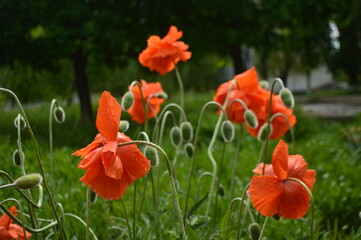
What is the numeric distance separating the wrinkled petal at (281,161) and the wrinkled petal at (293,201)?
3 centimetres

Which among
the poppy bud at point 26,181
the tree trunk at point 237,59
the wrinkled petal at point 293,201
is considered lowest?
the tree trunk at point 237,59

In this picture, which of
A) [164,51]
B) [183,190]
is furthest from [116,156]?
[183,190]

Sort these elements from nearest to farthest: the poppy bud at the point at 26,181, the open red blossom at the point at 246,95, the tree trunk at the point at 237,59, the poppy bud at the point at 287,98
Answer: the poppy bud at the point at 26,181 < the poppy bud at the point at 287,98 < the open red blossom at the point at 246,95 < the tree trunk at the point at 237,59

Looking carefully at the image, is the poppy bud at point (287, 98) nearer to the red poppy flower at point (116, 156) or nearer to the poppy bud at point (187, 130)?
the poppy bud at point (187, 130)

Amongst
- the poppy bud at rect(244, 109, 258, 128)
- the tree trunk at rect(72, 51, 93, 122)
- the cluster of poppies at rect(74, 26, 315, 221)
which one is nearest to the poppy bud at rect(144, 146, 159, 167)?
the cluster of poppies at rect(74, 26, 315, 221)

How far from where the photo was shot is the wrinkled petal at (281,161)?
0.89m

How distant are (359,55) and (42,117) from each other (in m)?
12.7

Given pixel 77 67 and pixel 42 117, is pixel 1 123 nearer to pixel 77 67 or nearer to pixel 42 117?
pixel 42 117

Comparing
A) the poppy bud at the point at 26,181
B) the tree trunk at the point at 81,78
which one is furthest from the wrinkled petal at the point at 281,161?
the tree trunk at the point at 81,78

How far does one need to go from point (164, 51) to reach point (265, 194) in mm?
608

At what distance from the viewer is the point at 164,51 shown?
1.35m

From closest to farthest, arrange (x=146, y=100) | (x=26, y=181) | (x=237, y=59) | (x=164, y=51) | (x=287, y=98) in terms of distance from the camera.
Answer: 1. (x=26, y=181)
2. (x=287, y=98)
3. (x=164, y=51)
4. (x=146, y=100)
5. (x=237, y=59)

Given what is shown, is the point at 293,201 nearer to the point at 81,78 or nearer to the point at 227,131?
the point at 227,131

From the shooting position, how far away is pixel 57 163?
2.34 metres
